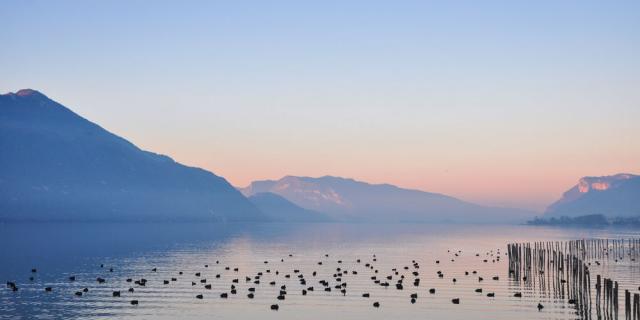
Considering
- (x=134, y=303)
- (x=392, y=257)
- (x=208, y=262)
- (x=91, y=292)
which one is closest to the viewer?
(x=134, y=303)

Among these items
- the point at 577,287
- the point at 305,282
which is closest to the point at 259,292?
the point at 305,282

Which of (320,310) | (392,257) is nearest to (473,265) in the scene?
(392,257)

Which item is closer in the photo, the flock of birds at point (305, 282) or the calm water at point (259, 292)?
the calm water at point (259, 292)

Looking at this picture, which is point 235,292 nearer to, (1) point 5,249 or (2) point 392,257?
(2) point 392,257

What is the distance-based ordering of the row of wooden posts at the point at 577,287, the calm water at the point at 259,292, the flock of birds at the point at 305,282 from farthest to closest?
the flock of birds at the point at 305,282, the calm water at the point at 259,292, the row of wooden posts at the point at 577,287

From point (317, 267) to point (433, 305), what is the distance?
4364 centimetres

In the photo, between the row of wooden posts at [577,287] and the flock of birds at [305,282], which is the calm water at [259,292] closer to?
the flock of birds at [305,282]

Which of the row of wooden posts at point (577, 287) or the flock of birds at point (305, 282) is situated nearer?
the row of wooden posts at point (577, 287)


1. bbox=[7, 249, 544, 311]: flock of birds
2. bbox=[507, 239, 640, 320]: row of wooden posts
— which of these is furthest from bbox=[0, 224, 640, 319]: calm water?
bbox=[507, 239, 640, 320]: row of wooden posts

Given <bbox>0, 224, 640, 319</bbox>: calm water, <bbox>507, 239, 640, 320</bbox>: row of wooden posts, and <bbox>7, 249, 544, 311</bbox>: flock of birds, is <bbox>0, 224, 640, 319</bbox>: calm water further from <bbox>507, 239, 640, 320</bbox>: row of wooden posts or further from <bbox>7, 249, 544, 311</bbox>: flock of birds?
<bbox>507, 239, 640, 320</bbox>: row of wooden posts

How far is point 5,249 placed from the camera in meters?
145

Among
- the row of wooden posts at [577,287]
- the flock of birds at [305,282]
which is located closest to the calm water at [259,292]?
the flock of birds at [305,282]

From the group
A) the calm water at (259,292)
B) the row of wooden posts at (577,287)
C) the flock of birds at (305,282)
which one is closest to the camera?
the row of wooden posts at (577,287)

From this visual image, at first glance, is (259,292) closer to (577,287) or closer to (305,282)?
(305,282)
